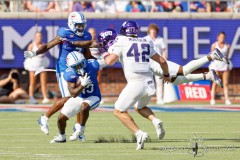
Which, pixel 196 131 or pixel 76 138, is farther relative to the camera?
pixel 196 131

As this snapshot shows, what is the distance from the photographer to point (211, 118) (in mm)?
17406

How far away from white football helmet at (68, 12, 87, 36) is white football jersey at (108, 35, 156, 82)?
1169 mm

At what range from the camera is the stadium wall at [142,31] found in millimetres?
22844

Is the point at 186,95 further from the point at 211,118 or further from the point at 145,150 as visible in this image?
the point at 145,150

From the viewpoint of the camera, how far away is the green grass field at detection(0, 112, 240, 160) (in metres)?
10.9

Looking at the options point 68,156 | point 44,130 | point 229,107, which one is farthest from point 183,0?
point 68,156

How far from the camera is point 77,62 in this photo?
1278 cm

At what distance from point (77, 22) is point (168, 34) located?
9.94 metres

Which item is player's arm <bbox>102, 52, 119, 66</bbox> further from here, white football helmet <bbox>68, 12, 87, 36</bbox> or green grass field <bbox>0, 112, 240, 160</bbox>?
white football helmet <bbox>68, 12, 87, 36</bbox>

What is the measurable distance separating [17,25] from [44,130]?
991 centimetres

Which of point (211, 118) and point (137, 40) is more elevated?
point (137, 40)

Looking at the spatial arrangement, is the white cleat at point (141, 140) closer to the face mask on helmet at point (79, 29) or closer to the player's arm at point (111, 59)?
the player's arm at point (111, 59)

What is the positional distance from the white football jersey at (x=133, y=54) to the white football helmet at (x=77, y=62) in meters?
0.53

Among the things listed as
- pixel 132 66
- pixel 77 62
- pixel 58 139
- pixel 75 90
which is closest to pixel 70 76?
pixel 77 62
